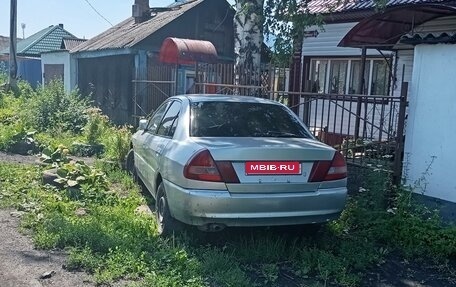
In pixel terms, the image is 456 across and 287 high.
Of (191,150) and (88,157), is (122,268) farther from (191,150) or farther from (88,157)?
(88,157)

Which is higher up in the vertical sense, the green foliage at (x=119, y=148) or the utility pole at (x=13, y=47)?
the utility pole at (x=13, y=47)

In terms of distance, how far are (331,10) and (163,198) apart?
807cm

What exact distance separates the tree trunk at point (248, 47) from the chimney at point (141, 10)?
38.6ft

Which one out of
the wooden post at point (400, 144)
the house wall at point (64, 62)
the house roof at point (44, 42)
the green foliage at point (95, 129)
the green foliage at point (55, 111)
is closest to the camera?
the wooden post at point (400, 144)

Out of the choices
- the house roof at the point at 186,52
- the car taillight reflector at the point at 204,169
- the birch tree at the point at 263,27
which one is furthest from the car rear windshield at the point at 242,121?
the house roof at the point at 186,52

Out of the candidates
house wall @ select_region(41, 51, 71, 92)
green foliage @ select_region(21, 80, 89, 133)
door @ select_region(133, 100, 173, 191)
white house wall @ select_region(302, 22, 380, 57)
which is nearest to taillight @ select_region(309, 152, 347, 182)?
door @ select_region(133, 100, 173, 191)

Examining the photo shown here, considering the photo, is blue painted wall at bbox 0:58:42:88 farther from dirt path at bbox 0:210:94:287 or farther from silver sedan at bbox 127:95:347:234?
silver sedan at bbox 127:95:347:234

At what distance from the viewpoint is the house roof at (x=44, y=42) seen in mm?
34062

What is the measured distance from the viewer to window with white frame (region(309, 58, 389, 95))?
11.9 metres

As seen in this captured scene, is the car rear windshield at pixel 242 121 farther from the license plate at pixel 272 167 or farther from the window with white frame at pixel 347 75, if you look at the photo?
the window with white frame at pixel 347 75

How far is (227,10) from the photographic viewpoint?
18031 millimetres

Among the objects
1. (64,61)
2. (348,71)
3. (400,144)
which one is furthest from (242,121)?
(64,61)

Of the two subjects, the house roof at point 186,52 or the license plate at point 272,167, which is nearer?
the license plate at point 272,167

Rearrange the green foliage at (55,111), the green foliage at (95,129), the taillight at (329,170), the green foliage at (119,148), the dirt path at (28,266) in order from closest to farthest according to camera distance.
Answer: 1. the dirt path at (28,266)
2. the taillight at (329,170)
3. the green foliage at (119,148)
4. the green foliage at (95,129)
5. the green foliage at (55,111)
